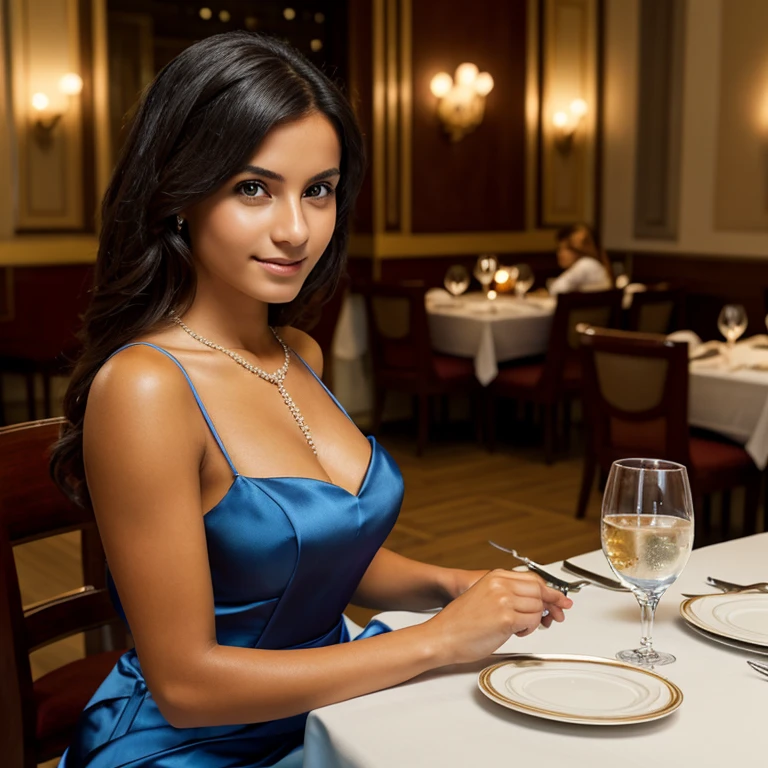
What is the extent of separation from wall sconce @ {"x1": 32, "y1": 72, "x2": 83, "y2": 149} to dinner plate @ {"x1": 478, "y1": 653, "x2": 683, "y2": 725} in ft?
20.7

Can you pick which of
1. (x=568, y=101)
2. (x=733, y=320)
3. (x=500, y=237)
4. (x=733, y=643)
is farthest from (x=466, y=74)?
(x=733, y=643)

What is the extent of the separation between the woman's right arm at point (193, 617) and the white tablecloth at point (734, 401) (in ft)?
10.0

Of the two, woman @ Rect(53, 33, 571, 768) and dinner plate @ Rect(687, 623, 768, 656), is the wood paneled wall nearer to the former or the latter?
woman @ Rect(53, 33, 571, 768)

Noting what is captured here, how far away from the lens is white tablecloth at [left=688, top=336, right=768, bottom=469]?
13.0 feet

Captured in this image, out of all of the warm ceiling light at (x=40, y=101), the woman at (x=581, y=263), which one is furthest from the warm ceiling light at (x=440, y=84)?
the warm ceiling light at (x=40, y=101)

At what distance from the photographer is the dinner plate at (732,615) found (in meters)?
1.17

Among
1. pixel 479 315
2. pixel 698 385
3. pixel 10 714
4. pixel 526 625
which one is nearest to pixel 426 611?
pixel 526 625

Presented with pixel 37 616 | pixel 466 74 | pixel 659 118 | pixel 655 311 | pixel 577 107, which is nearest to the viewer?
pixel 37 616

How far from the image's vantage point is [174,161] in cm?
126

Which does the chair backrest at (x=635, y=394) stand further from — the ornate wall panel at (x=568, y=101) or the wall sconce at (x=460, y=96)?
the ornate wall panel at (x=568, y=101)

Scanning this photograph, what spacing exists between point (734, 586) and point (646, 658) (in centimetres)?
28

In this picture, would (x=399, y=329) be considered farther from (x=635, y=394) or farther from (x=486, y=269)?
(x=635, y=394)

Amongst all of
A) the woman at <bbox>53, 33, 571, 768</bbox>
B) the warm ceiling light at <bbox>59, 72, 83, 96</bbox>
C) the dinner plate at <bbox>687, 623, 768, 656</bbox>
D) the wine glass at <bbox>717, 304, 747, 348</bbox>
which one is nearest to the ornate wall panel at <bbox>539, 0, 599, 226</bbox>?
the warm ceiling light at <bbox>59, 72, 83, 96</bbox>

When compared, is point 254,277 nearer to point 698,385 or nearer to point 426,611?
point 426,611
